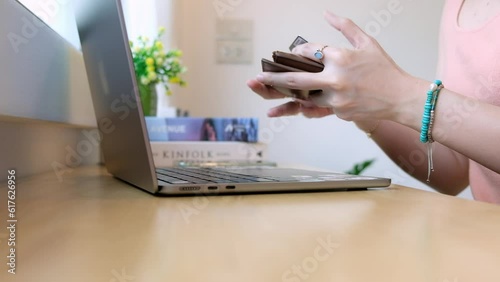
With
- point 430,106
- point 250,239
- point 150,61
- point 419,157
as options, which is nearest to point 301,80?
point 430,106

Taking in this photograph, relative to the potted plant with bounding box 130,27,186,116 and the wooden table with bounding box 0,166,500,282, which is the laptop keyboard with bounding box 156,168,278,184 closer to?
the wooden table with bounding box 0,166,500,282

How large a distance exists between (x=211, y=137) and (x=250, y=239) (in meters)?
1.02

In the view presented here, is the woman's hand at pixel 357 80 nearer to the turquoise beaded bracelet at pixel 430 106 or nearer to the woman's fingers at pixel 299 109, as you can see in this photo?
the turquoise beaded bracelet at pixel 430 106

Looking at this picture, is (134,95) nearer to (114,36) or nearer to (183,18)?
(114,36)

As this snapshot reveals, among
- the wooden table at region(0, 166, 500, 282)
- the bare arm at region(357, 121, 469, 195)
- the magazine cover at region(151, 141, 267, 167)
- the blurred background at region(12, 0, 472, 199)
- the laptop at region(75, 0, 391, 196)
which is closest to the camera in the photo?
the wooden table at region(0, 166, 500, 282)

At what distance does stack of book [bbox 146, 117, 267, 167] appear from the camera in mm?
1268

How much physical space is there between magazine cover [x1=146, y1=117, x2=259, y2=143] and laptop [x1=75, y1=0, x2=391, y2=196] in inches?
21.8

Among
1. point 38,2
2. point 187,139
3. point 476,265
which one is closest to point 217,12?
point 187,139

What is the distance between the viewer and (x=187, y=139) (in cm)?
135

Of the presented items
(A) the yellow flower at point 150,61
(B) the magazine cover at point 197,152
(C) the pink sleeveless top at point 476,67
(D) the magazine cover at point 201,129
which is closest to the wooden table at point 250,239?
(C) the pink sleeveless top at point 476,67

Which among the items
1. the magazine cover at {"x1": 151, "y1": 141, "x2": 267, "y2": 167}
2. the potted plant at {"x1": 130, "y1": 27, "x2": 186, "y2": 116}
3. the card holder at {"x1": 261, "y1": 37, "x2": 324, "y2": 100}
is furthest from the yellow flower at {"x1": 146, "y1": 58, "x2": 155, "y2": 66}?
the card holder at {"x1": 261, "y1": 37, "x2": 324, "y2": 100}

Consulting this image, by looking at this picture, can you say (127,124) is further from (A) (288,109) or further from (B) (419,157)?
(B) (419,157)

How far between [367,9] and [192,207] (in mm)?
1876

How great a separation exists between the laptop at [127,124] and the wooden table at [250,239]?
30 mm
